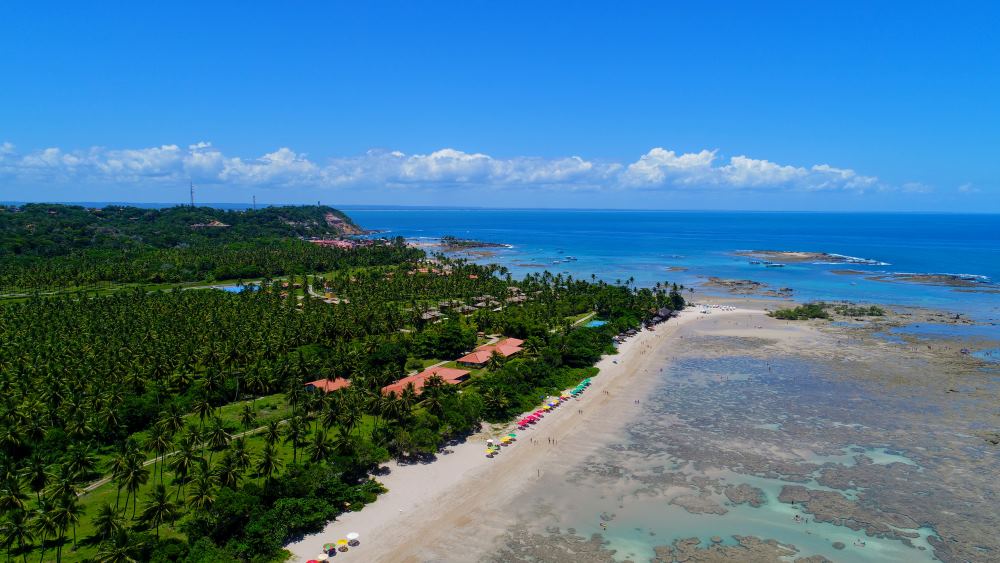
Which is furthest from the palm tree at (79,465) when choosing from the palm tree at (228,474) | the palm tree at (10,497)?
the palm tree at (228,474)

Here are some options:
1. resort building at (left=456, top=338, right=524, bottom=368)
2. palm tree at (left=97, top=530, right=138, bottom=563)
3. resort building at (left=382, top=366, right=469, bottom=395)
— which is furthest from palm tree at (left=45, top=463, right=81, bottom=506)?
resort building at (left=456, top=338, right=524, bottom=368)

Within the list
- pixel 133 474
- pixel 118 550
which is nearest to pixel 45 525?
pixel 133 474

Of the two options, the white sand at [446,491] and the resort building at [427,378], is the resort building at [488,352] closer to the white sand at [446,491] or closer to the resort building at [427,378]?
the resort building at [427,378]

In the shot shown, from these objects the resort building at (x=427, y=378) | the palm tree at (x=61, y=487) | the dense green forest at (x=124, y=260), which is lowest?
the resort building at (x=427, y=378)

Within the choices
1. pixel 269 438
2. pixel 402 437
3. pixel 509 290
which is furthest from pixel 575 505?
pixel 509 290

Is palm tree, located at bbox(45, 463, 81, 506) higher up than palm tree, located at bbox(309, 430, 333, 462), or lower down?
higher up

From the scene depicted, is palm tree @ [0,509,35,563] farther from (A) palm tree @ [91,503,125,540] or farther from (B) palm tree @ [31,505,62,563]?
(A) palm tree @ [91,503,125,540]

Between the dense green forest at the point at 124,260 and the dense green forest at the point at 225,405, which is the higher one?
the dense green forest at the point at 124,260
